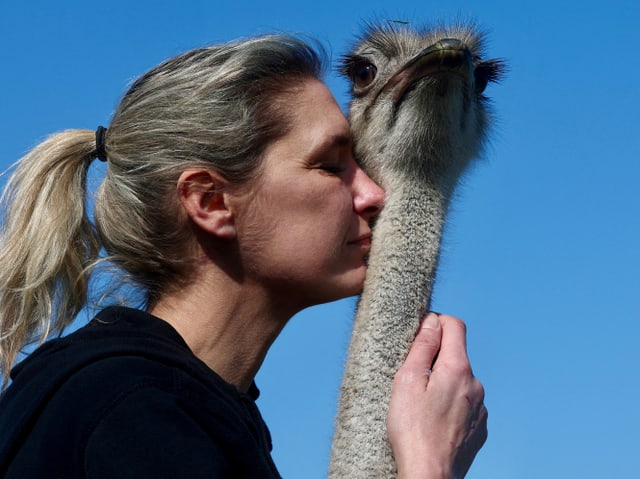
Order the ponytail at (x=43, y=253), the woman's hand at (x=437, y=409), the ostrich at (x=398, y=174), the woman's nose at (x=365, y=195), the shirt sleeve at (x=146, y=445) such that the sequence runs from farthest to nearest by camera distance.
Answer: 1. the woman's nose at (x=365, y=195)
2. the ostrich at (x=398, y=174)
3. the ponytail at (x=43, y=253)
4. the woman's hand at (x=437, y=409)
5. the shirt sleeve at (x=146, y=445)

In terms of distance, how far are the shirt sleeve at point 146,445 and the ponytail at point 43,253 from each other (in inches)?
30.6

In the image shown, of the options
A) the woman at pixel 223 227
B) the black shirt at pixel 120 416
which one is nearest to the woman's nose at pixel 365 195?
the woman at pixel 223 227

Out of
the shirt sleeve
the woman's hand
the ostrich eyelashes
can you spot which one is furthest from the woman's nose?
the shirt sleeve

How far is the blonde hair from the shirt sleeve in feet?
2.45

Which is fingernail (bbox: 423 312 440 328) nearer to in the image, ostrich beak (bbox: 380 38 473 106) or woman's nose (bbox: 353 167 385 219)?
woman's nose (bbox: 353 167 385 219)

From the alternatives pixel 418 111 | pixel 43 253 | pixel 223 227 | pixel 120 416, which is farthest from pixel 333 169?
pixel 120 416

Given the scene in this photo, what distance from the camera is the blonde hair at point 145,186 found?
2633 mm

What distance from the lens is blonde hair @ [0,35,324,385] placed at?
2633 millimetres

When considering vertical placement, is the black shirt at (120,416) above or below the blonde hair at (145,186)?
below

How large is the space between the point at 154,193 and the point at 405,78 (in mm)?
959

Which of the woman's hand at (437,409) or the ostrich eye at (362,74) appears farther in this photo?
the ostrich eye at (362,74)

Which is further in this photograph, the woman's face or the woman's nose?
the woman's nose

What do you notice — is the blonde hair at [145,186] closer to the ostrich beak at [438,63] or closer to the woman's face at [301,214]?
the woman's face at [301,214]

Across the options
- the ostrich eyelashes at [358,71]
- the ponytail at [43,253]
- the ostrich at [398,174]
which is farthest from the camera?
the ostrich eyelashes at [358,71]
